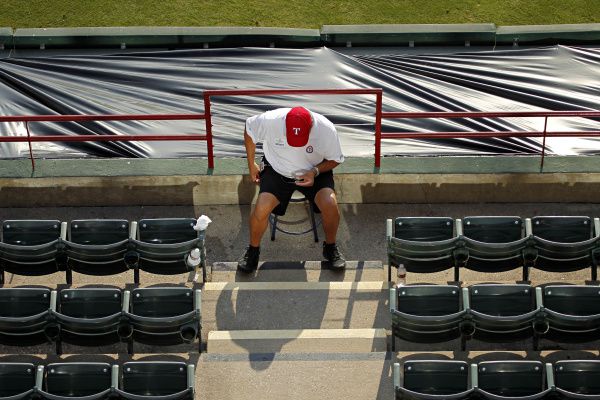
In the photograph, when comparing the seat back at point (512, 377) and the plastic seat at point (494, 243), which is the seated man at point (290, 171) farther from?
the seat back at point (512, 377)

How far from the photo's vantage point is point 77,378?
10797mm

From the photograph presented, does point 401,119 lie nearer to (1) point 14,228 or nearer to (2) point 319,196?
(2) point 319,196

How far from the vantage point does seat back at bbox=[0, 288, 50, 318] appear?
11492 mm

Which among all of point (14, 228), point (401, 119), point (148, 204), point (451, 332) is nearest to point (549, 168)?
point (401, 119)

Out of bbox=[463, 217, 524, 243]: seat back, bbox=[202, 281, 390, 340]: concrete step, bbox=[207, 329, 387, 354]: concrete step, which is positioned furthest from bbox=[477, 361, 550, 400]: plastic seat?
bbox=[463, 217, 524, 243]: seat back

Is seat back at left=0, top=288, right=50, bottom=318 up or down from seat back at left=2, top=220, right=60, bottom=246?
down

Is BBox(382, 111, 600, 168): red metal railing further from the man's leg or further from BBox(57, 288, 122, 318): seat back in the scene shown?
BBox(57, 288, 122, 318): seat back

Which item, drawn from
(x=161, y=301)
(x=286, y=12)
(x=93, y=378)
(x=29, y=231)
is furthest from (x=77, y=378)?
(x=286, y=12)

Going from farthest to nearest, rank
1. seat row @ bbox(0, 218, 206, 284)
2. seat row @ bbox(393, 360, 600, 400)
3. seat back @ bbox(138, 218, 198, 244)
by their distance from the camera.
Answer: seat back @ bbox(138, 218, 198, 244) → seat row @ bbox(0, 218, 206, 284) → seat row @ bbox(393, 360, 600, 400)

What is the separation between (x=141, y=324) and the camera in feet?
36.9

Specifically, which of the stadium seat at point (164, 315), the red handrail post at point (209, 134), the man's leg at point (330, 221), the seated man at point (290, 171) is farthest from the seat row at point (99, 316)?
Answer: the red handrail post at point (209, 134)

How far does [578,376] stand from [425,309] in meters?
1.47

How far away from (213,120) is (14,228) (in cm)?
321

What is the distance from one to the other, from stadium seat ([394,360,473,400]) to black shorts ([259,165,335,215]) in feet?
7.76
